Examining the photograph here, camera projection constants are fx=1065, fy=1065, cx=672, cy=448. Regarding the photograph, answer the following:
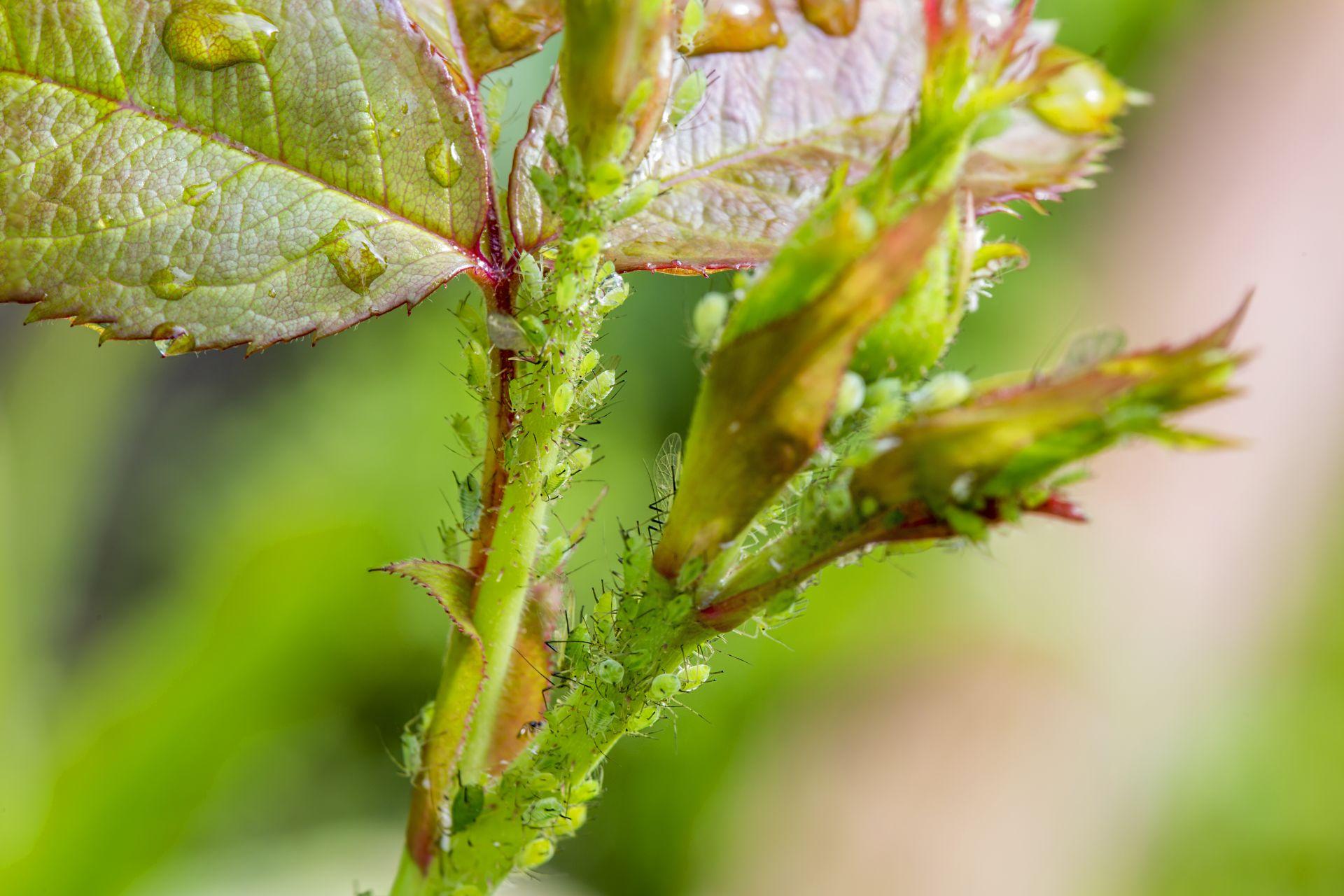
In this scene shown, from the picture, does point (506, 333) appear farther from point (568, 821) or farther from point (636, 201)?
point (568, 821)

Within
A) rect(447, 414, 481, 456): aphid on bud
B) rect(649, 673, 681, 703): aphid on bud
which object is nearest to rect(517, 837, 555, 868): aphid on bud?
rect(649, 673, 681, 703): aphid on bud

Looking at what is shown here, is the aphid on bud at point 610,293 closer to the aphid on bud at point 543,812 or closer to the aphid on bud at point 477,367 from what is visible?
the aphid on bud at point 477,367

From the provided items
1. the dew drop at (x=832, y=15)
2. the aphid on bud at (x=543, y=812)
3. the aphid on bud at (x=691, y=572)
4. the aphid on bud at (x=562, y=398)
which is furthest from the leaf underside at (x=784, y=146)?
the aphid on bud at (x=543, y=812)

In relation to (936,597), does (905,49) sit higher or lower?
higher

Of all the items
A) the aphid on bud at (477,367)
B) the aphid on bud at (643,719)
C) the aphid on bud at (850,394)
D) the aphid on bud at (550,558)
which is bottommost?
the aphid on bud at (643,719)

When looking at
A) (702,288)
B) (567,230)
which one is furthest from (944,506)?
(702,288)

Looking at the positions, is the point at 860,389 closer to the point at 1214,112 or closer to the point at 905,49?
the point at 905,49

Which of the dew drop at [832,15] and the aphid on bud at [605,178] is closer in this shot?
the aphid on bud at [605,178]
